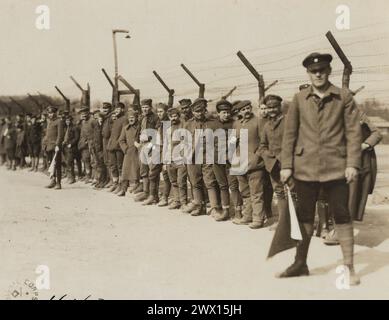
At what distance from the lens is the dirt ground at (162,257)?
4719 millimetres

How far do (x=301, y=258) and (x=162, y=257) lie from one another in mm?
1548

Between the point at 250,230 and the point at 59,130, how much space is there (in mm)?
6145

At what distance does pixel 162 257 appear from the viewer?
5625mm

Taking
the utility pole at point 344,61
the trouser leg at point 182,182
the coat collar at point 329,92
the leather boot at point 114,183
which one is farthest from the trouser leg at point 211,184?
the leather boot at point 114,183

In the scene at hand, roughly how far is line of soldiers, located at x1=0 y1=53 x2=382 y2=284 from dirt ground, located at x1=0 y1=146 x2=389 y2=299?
0.98 ft

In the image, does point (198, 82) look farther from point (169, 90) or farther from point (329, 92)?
point (329, 92)

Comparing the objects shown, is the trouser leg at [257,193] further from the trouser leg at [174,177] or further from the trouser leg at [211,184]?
the trouser leg at [174,177]

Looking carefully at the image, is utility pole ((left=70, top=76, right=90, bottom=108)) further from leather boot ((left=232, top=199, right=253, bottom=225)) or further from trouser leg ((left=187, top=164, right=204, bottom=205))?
leather boot ((left=232, top=199, right=253, bottom=225))

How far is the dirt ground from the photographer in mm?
4719

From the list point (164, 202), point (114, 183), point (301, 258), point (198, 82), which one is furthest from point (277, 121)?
point (114, 183)

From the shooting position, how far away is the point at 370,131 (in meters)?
5.56

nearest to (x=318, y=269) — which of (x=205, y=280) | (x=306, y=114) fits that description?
(x=205, y=280)

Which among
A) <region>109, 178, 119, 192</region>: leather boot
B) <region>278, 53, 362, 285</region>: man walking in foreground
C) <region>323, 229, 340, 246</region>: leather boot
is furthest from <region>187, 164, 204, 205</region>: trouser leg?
<region>278, 53, 362, 285</region>: man walking in foreground

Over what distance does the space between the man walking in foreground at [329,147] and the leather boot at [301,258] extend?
8.7 inches
